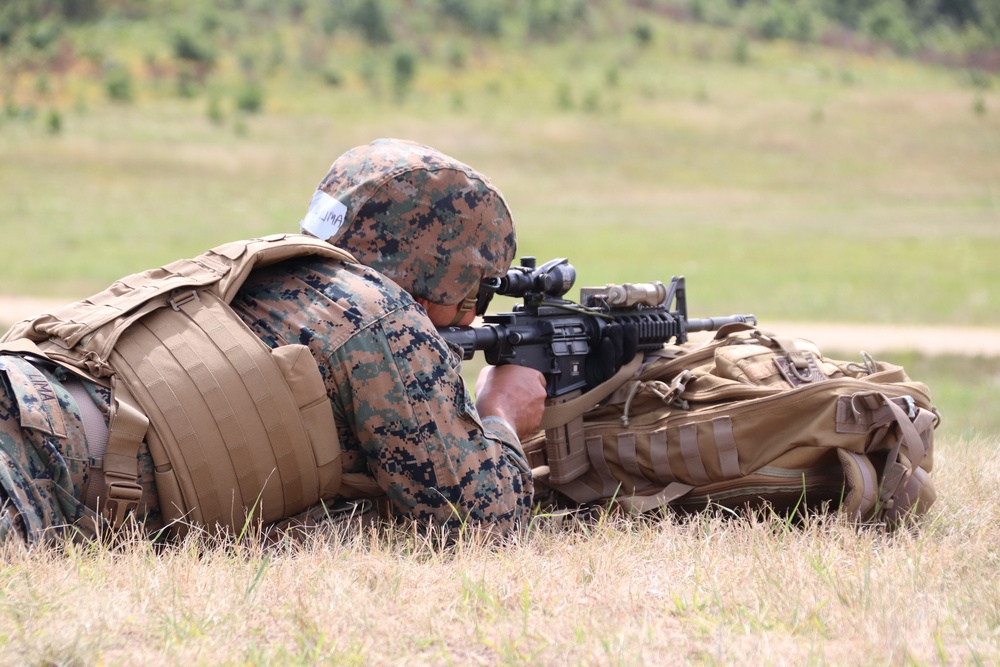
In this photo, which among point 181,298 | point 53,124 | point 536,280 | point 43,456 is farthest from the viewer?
point 53,124

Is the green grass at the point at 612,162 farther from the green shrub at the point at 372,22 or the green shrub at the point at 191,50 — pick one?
the green shrub at the point at 372,22

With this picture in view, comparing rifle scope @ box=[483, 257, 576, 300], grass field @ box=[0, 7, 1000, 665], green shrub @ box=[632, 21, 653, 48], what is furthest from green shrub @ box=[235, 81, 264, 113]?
rifle scope @ box=[483, 257, 576, 300]

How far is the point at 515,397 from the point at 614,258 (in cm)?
1805

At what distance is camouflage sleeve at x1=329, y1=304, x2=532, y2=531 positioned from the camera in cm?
324

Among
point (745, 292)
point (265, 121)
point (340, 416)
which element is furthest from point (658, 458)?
point (265, 121)

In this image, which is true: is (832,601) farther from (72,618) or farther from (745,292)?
(745,292)

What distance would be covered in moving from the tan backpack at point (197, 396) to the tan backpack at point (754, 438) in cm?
124

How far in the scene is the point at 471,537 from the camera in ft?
10.9

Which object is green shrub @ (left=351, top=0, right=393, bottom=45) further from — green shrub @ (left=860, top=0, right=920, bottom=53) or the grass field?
green shrub @ (left=860, top=0, right=920, bottom=53)

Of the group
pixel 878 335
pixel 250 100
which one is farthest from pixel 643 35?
pixel 878 335

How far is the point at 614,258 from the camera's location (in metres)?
21.8

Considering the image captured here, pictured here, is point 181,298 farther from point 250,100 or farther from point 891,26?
point 891,26

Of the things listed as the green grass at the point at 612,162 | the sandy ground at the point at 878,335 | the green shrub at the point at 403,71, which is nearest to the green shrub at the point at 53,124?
the green grass at the point at 612,162

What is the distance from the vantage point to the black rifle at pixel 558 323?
13.3ft
